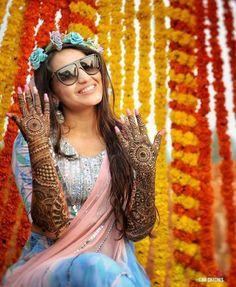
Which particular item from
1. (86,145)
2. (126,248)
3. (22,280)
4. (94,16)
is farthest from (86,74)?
(94,16)

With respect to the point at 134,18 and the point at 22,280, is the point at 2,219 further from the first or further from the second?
the point at 134,18

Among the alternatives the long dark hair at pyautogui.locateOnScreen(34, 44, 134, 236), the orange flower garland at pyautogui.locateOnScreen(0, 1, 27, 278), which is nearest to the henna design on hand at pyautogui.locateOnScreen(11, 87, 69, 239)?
the long dark hair at pyautogui.locateOnScreen(34, 44, 134, 236)

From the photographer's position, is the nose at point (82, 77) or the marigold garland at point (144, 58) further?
the marigold garland at point (144, 58)

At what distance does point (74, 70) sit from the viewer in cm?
178

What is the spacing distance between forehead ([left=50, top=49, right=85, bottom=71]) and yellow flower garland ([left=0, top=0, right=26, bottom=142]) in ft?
2.66

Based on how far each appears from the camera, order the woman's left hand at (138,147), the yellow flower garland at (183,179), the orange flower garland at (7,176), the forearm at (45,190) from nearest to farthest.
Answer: the forearm at (45,190), the woman's left hand at (138,147), the orange flower garland at (7,176), the yellow flower garland at (183,179)

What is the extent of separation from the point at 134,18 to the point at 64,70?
128cm

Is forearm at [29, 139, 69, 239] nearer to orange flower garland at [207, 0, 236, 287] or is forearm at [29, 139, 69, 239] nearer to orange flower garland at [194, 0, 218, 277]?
orange flower garland at [194, 0, 218, 277]

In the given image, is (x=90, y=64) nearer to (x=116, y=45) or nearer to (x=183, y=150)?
(x=116, y=45)

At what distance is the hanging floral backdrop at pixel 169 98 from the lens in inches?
102

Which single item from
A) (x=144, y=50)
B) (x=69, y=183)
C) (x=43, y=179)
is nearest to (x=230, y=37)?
(x=144, y=50)

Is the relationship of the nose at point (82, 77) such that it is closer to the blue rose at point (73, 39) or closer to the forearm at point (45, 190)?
the blue rose at point (73, 39)

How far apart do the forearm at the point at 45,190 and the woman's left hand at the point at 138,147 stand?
282 mm

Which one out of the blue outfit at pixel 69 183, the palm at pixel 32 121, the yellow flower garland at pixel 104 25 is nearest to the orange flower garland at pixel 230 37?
the yellow flower garland at pixel 104 25
